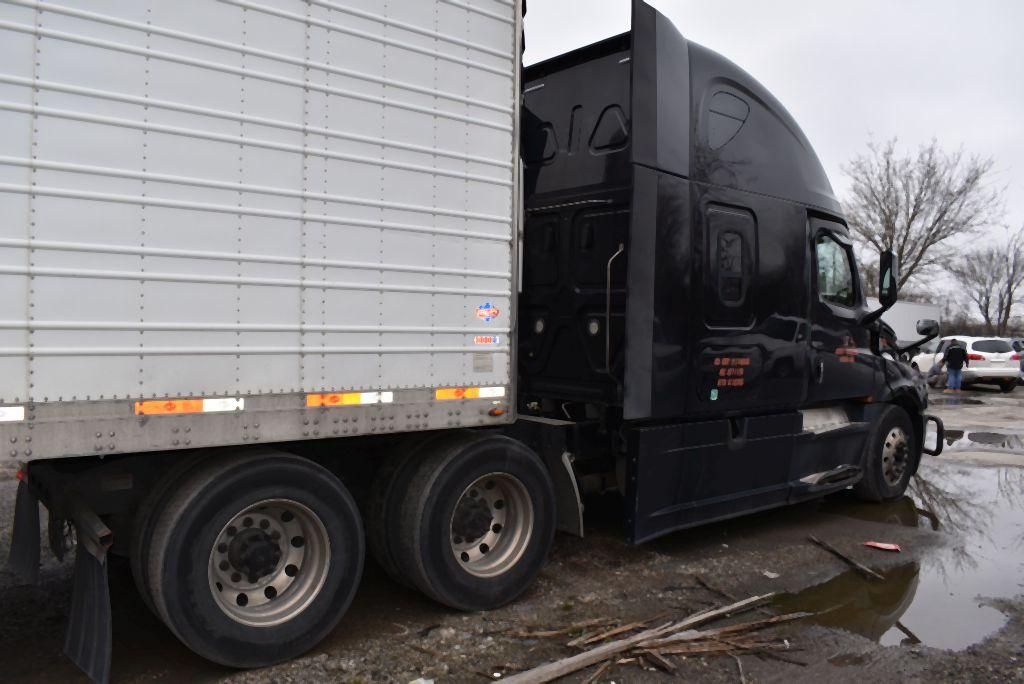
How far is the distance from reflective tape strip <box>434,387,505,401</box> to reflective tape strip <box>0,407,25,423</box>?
194 centimetres

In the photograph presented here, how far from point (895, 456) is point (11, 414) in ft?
24.5

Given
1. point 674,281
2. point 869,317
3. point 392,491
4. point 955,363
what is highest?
point 674,281

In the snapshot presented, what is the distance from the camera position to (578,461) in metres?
5.48

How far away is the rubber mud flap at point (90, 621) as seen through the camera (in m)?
3.47

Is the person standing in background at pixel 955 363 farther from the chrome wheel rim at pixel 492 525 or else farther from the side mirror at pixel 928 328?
the chrome wheel rim at pixel 492 525

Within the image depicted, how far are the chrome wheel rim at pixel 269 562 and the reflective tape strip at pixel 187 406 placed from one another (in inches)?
20.3

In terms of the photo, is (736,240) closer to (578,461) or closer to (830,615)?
(578,461)

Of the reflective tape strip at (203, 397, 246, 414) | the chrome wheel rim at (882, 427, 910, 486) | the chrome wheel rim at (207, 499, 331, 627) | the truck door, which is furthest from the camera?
the chrome wheel rim at (882, 427, 910, 486)

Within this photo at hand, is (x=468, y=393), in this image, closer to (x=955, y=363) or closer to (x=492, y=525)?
(x=492, y=525)

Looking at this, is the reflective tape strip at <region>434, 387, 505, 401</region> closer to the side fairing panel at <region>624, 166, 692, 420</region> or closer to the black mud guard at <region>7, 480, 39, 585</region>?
the side fairing panel at <region>624, 166, 692, 420</region>

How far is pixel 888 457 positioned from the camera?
24.9ft

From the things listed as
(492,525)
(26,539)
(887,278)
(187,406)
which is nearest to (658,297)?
(492,525)

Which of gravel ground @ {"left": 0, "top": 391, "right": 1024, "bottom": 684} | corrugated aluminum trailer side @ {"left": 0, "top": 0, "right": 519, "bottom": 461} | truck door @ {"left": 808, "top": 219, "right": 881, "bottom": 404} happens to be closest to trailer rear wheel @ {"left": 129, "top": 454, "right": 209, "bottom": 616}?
corrugated aluminum trailer side @ {"left": 0, "top": 0, "right": 519, "bottom": 461}

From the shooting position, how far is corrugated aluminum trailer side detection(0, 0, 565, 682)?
125 inches
